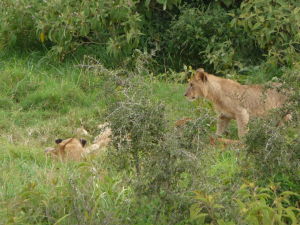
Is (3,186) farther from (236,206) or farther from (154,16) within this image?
(154,16)

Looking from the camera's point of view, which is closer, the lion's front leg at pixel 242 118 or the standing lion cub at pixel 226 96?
the lion's front leg at pixel 242 118

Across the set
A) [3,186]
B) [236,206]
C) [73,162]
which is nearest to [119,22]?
[73,162]

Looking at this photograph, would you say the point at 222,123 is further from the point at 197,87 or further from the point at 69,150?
the point at 69,150

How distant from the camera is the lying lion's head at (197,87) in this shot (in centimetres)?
978

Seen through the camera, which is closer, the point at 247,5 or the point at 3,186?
the point at 3,186

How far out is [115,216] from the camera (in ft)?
19.8

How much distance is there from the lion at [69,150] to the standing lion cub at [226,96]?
2092 millimetres

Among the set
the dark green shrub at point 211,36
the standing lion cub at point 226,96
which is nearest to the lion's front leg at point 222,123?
the standing lion cub at point 226,96

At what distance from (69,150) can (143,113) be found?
2.21 meters

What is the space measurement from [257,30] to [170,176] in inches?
213

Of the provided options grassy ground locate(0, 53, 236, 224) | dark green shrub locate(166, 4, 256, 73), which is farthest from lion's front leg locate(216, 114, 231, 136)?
dark green shrub locate(166, 4, 256, 73)

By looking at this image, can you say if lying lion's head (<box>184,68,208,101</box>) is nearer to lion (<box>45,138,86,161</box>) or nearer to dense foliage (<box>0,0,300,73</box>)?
dense foliage (<box>0,0,300,73</box>)

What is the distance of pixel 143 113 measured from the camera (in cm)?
598

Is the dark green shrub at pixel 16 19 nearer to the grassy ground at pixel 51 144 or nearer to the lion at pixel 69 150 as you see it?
the grassy ground at pixel 51 144
